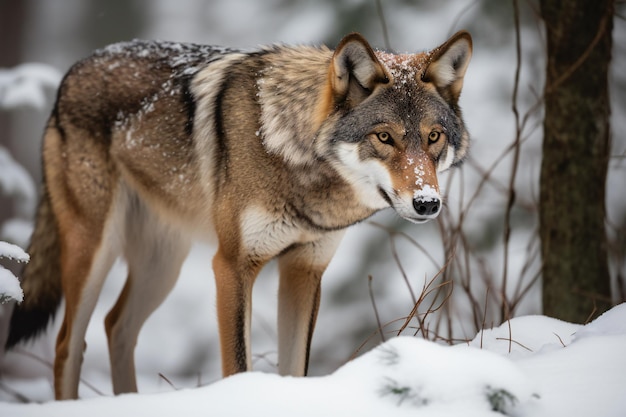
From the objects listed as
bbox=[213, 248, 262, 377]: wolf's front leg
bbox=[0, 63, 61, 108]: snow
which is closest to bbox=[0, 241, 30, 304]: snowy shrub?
bbox=[213, 248, 262, 377]: wolf's front leg

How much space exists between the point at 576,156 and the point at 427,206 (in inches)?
64.0

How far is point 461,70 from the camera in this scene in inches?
121

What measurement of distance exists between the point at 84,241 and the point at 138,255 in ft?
1.64

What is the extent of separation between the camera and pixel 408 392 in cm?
181

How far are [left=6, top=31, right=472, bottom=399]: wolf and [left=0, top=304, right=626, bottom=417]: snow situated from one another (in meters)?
0.86

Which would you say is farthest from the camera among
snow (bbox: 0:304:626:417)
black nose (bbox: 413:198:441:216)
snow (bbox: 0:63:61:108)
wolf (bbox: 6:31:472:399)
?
snow (bbox: 0:63:61:108)

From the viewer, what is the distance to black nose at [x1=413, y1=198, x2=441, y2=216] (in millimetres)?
2611

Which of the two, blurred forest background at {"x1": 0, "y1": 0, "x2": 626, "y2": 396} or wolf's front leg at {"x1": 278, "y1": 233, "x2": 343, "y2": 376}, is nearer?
wolf's front leg at {"x1": 278, "y1": 233, "x2": 343, "y2": 376}

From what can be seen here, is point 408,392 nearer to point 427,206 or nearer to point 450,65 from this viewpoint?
point 427,206

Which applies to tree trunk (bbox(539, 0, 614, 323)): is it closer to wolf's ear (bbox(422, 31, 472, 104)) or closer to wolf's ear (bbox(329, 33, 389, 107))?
wolf's ear (bbox(422, 31, 472, 104))

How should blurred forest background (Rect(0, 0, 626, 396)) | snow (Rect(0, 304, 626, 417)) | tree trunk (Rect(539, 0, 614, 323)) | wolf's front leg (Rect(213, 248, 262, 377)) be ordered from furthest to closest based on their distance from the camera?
blurred forest background (Rect(0, 0, 626, 396)) < tree trunk (Rect(539, 0, 614, 323)) < wolf's front leg (Rect(213, 248, 262, 377)) < snow (Rect(0, 304, 626, 417))

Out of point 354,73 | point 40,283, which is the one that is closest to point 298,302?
point 354,73

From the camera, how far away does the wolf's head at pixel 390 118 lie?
283 centimetres

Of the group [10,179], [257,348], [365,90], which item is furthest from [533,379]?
[257,348]
